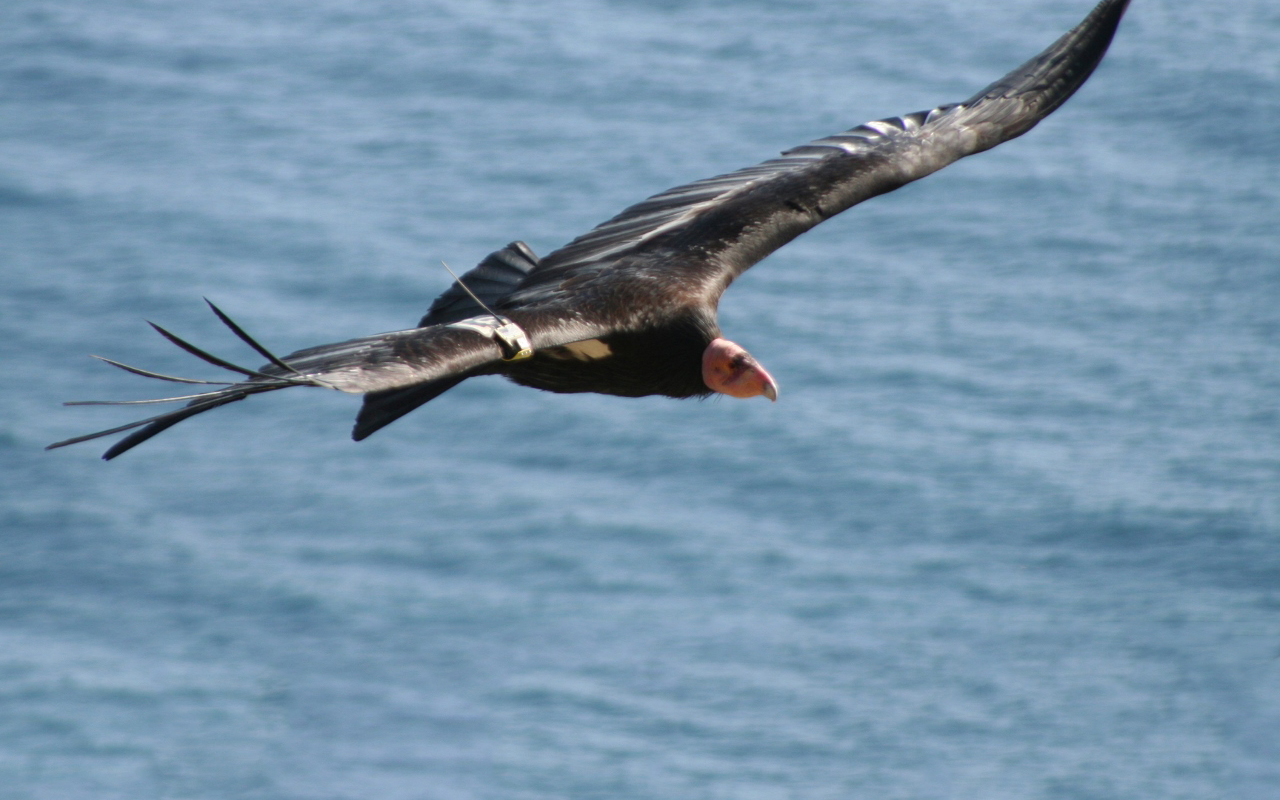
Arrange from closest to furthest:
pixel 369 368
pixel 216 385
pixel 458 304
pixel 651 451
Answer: pixel 216 385
pixel 369 368
pixel 458 304
pixel 651 451

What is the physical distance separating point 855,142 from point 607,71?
3324cm

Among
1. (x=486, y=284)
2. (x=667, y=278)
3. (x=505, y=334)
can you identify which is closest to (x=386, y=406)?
(x=505, y=334)

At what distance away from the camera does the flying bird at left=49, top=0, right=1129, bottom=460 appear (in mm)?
8047

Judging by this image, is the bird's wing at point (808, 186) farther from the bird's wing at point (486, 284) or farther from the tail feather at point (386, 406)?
the tail feather at point (386, 406)

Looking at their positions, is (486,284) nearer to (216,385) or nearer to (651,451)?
(216,385)

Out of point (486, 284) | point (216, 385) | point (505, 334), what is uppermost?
point (486, 284)

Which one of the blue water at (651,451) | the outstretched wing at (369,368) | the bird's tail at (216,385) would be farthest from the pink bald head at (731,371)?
the blue water at (651,451)

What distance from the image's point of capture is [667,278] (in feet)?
32.2

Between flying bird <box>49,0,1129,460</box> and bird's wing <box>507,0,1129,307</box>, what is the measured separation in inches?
0.4

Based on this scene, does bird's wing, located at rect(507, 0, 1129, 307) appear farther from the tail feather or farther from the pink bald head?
the tail feather

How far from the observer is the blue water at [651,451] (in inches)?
1350

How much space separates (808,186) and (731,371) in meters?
1.52

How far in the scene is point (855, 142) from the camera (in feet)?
35.8

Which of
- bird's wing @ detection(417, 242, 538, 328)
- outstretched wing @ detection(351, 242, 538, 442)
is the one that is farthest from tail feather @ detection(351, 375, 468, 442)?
bird's wing @ detection(417, 242, 538, 328)
